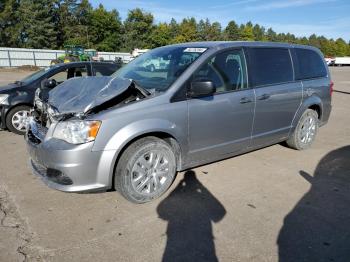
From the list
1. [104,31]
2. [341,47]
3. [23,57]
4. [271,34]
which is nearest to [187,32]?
[104,31]

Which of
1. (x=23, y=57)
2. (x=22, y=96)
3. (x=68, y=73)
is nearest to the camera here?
(x=22, y=96)

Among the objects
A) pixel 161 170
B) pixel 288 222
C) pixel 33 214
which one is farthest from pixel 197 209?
pixel 33 214

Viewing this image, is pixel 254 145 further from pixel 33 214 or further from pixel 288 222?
pixel 33 214

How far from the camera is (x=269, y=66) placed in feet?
16.9

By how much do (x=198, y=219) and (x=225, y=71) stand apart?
1996 mm

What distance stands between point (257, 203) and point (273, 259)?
1.09 meters

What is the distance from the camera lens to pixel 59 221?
139 inches

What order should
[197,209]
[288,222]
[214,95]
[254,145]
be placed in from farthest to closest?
[254,145]
[214,95]
[197,209]
[288,222]

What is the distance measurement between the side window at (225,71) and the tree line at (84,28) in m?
64.8

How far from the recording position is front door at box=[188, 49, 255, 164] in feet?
13.8

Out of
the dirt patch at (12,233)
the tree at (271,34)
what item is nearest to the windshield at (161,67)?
the dirt patch at (12,233)

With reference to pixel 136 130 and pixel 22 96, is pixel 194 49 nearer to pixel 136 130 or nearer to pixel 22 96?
pixel 136 130

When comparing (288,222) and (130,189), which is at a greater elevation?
(130,189)

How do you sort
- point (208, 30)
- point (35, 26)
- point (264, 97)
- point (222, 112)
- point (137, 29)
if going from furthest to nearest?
point (208, 30)
point (137, 29)
point (35, 26)
point (264, 97)
point (222, 112)
